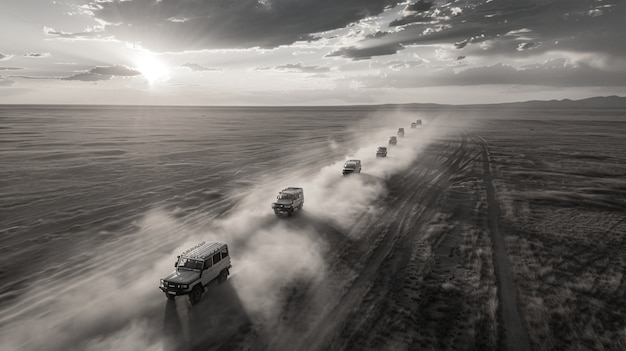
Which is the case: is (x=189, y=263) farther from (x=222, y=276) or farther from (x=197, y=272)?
(x=222, y=276)

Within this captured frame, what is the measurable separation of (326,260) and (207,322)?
818 cm

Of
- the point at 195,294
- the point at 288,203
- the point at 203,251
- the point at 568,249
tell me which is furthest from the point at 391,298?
the point at 568,249

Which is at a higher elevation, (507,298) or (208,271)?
(208,271)

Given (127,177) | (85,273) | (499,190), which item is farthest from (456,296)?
(127,177)

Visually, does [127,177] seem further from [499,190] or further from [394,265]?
[499,190]

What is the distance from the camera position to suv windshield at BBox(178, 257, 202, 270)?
17.2m

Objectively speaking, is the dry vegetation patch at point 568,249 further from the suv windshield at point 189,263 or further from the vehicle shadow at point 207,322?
the suv windshield at point 189,263

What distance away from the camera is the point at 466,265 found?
2045cm

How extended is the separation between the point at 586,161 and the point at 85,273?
6656 cm

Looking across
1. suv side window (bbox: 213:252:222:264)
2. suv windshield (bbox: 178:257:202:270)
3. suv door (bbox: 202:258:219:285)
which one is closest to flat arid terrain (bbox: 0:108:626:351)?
suv door (bbox: 202:258:219:285)

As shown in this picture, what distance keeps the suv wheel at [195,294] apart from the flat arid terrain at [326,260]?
28 cm

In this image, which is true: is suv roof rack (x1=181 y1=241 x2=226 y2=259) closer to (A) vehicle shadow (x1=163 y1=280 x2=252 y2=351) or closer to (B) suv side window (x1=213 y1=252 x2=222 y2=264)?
(B) suv side window (x1=213 y1=252 x2=222 y2=264)

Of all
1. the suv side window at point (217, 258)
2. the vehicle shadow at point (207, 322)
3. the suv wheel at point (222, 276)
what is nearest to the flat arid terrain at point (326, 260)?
the vehicle shadow at point (207, 322)

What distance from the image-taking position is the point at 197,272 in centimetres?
1697
